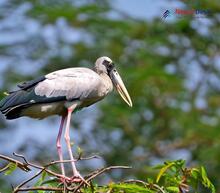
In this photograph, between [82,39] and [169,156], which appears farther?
[82,39]

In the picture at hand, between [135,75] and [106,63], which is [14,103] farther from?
[135,75]

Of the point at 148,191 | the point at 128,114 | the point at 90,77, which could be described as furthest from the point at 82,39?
the point at 148,191

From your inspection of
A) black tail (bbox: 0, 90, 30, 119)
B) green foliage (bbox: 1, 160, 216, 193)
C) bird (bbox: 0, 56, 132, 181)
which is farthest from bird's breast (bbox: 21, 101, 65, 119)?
green foliage (bbox: 1, 160, 216, 193)

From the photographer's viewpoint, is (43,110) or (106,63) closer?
(43,110)

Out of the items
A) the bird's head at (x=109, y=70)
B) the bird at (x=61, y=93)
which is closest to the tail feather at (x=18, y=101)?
the bird at (x=61, y=93)

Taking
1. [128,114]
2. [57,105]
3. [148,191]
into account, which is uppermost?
[148,191]

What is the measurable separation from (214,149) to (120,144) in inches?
107

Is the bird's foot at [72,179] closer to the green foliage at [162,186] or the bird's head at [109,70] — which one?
the green foliage at [162,186]

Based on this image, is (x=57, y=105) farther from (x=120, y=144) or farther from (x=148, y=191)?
(x=120, y=144)

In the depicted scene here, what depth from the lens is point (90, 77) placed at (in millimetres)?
7613

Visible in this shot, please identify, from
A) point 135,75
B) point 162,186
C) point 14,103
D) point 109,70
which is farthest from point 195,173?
point 135,75

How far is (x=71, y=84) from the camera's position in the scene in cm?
756

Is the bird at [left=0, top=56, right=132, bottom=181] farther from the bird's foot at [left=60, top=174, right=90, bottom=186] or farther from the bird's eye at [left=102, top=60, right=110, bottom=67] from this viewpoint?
the bird's foot at [left=60, top=174, right=90, bottom=186]

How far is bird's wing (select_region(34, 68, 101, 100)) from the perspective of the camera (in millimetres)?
7453
